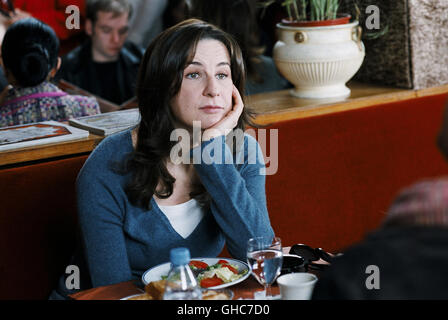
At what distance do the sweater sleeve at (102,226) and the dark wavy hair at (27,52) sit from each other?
970 millimetres

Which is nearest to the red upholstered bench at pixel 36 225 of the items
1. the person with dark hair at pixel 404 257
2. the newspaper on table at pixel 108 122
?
the newspaper on table at pixel 108 122

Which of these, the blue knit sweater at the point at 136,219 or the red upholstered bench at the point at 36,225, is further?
the red upholstered bench at the point at 36,225

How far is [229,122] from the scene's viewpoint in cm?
168

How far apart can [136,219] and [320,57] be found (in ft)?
3.49

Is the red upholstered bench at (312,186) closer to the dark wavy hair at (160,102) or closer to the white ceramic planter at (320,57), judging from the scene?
the white ceramic planter at (320,57)

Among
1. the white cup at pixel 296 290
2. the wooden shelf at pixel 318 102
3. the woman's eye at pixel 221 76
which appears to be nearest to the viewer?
the white cup at pixel 296 290

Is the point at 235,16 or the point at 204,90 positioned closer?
the point at 204,90

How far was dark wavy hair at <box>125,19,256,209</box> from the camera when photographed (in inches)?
63.2

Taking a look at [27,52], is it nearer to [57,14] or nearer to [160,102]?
[160,102]

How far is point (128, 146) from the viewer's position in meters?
1.65

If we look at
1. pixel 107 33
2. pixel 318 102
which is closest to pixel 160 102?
pixel 318 102

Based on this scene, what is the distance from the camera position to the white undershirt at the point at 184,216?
1.63 metres

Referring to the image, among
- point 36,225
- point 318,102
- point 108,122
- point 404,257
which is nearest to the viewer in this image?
point 404,257
